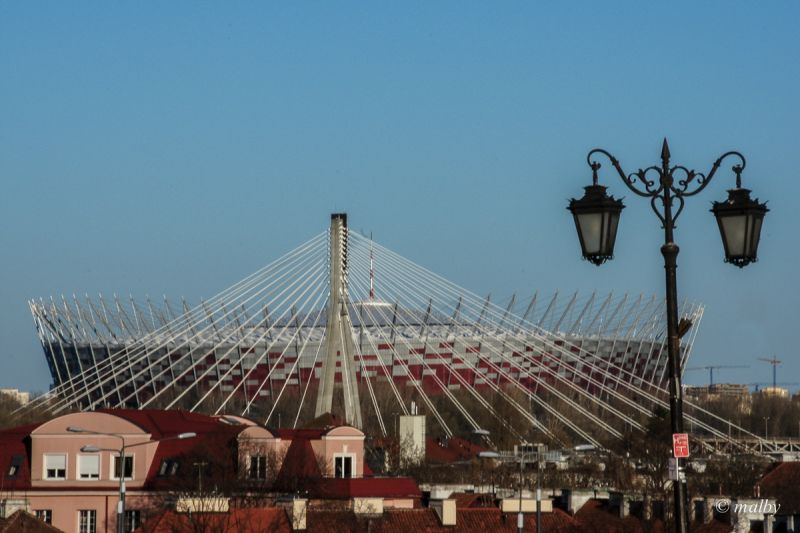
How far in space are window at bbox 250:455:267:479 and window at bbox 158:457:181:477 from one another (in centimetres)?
156

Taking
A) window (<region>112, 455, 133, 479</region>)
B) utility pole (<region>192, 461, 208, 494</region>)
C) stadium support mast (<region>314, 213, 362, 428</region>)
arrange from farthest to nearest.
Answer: stadium support mast (<region>314, 213, 362, 428</region>) < window (<region>112, 455, 133, 479</region>) < utility pole (<region>192, 461, 208, 494</region>)

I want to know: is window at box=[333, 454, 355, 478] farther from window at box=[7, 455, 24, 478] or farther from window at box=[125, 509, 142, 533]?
window at box=[7, 455, 24, 478]

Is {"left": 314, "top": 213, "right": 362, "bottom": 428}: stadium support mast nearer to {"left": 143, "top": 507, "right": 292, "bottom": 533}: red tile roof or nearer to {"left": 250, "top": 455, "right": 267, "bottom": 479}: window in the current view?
{"left": 250, "top": 455, "right": 267, "bottom": 479}: window

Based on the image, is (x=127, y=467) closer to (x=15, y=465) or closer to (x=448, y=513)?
(x=15, y=465)

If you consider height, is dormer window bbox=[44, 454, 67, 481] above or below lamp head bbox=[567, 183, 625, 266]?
below

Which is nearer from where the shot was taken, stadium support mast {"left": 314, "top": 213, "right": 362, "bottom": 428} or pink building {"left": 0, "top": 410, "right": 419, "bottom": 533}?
pink building {"left": 0, "top": 410, "right": 419, "bottom": 533}

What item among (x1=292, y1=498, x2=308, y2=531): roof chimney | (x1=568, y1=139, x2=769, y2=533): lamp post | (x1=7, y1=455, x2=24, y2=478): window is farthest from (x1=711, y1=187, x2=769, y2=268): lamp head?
(x1=7, y1=455, x2=24, y2=478): window

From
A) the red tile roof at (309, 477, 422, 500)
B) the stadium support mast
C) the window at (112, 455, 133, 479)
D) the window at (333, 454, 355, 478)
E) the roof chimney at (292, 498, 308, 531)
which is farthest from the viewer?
the stadium support mast

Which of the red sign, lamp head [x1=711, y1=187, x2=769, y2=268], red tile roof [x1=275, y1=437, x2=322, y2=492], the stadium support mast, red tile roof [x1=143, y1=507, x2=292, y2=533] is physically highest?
the stadium support mast

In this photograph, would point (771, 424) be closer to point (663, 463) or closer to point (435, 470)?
point (435, 470)

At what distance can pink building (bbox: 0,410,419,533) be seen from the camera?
39688mm

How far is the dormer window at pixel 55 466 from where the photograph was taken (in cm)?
4241

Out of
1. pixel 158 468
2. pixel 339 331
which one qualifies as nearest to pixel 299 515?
pixel 158 468

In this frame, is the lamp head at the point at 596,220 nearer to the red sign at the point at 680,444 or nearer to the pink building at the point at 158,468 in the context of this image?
the red sign at the point at 680,444
